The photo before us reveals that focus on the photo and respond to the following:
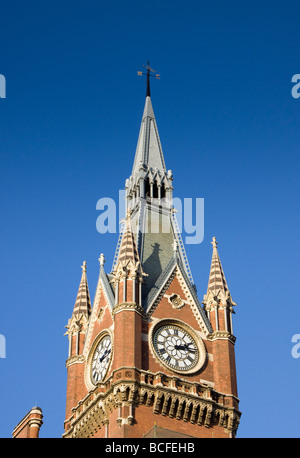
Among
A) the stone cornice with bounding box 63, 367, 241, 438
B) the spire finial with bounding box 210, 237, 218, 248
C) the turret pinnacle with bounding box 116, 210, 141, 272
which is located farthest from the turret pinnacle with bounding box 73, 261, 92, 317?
the spire finial with bounding box 210, 237, 218, 248

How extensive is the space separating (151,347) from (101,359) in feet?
11.2

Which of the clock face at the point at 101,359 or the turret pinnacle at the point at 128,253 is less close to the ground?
the turret pinnacle at the point at 128,253

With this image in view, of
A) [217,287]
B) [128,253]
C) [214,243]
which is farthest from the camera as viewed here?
[214,243]

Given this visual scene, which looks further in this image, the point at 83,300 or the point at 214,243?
the point at 214,243

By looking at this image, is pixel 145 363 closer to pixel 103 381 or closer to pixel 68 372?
pixel 103 381

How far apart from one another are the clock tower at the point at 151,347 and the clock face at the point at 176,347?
6cm

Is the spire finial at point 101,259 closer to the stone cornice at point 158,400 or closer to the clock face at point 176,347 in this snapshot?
the clock face at point 176,347

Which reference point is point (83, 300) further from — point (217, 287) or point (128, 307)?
point (217, 287)

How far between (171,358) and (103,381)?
13.0 feet

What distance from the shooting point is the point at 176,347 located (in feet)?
206

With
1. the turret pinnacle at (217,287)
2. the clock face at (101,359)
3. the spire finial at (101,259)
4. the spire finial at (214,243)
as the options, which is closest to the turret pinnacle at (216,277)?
the turret pinnacle at (217,287)

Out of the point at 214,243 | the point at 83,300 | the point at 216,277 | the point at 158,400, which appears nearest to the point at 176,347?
the point at 158,400

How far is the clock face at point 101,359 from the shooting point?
6264 centimetres

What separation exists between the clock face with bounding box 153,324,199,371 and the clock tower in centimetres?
6
